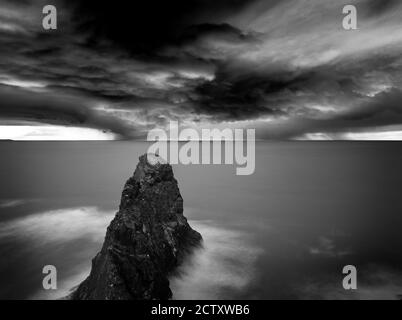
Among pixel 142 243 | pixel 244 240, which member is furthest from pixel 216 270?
pixel 142 243

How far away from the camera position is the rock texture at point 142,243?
21.7m

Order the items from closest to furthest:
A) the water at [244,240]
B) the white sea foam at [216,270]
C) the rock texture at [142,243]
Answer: the rock texture at [142,243], the white sea foam at [216,270], the water at [244,240]

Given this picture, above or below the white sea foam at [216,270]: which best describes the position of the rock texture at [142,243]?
above

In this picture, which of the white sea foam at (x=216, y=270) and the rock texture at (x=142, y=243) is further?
the white sea foam at (x=216, y=270)

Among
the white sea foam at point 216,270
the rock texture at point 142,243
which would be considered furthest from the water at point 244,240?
the rock texture at point 142,243

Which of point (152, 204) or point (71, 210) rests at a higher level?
point (152, 204)

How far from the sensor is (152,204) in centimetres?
3191

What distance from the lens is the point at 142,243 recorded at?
2483 centimetres

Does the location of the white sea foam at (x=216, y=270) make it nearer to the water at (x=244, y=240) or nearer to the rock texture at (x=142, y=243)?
the water at (x=244, y=240)

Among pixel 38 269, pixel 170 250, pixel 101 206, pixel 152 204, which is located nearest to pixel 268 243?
pixel 170 250

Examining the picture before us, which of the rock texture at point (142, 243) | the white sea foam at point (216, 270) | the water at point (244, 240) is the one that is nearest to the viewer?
the rock texture at point (142, 243)
